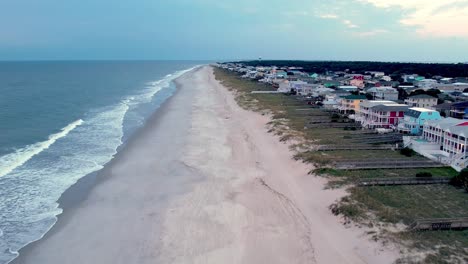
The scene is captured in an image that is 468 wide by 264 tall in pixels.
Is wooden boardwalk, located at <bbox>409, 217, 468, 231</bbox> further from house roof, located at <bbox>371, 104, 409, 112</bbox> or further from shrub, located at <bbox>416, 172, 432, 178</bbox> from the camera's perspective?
house roof, located at <bbox>371, 104, 409, 112</bbox>

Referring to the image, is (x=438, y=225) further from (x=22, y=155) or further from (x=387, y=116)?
(x=22, y=155)

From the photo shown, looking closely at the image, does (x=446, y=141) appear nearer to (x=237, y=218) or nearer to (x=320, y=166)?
(x=320, y=166)

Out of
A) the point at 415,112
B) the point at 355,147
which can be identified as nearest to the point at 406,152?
the point at 355,147

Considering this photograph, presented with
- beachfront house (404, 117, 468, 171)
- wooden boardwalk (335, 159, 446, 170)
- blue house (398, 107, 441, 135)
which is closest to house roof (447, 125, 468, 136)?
beachfront house (404, 117, 468, 171)

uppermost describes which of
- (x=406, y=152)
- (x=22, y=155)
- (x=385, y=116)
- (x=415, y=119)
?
(x=415, y=119)

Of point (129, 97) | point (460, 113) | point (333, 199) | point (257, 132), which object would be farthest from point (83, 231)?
point (129, 97)

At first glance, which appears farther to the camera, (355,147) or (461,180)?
(355,147)
